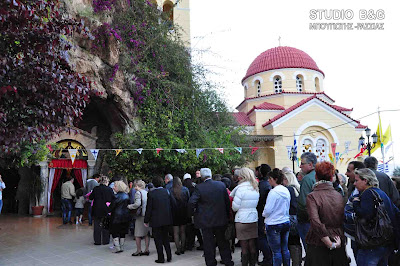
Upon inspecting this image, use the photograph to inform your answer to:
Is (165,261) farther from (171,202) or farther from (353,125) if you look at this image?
(353,125)

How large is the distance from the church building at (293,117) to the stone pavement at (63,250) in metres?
14.6

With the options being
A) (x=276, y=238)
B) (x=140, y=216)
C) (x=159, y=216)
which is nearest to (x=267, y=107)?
(x=140, y=216)

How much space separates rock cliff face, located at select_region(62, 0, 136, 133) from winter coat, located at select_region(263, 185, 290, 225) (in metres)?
8.91

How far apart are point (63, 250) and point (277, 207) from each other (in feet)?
18.5

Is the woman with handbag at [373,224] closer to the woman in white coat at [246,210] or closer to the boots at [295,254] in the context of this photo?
the boots at [295,254]

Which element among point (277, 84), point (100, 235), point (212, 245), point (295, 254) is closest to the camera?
point (295, 254)

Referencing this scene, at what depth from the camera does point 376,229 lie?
3215 millimetres

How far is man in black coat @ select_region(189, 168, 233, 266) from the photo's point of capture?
5586mm

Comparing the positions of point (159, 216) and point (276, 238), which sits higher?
point (159, 216)

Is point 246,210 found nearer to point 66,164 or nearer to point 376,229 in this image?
point 376,229

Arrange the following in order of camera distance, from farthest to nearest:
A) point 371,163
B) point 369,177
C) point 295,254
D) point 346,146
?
1. point 346,146
2. point 295,254
3. point 371,163
4. point 369,177

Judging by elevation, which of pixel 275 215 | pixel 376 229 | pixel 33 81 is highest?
pixel 33 81

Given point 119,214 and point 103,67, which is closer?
point 119,214

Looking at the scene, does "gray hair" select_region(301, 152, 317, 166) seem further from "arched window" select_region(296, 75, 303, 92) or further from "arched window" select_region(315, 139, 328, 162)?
"arched window" select_region(296, 75, 303, 92)
